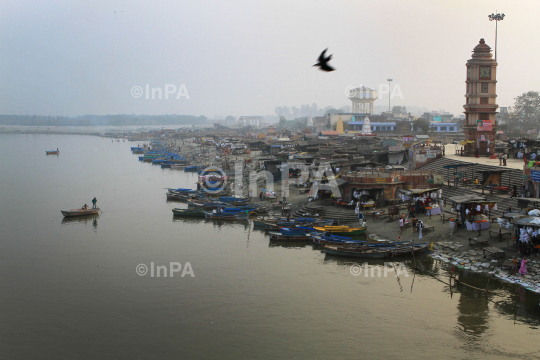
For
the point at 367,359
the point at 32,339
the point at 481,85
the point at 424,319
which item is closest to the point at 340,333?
the point at 367,359

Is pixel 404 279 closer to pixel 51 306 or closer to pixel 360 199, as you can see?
pixel 360 199

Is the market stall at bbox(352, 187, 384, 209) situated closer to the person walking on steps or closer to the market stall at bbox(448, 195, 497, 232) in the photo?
the person walking on steps

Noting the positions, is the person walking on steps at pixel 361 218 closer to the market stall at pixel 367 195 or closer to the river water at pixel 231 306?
the market stall at pixel 367 195

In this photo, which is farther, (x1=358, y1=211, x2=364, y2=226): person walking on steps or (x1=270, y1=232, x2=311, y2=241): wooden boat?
(x1=358, y1=211, x2=364, y2=226): person walking on steps

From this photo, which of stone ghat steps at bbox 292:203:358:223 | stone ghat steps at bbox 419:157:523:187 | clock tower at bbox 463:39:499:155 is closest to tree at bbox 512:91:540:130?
clock tower at bbox 463:39:499:155

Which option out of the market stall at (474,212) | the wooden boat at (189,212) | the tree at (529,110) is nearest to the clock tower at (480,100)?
the market stall at (474,212)

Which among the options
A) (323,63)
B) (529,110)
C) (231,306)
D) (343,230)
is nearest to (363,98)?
(529,110)

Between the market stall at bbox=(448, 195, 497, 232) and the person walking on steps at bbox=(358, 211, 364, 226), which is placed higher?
the market stall at bbox=(448, 195, 497, 232)
